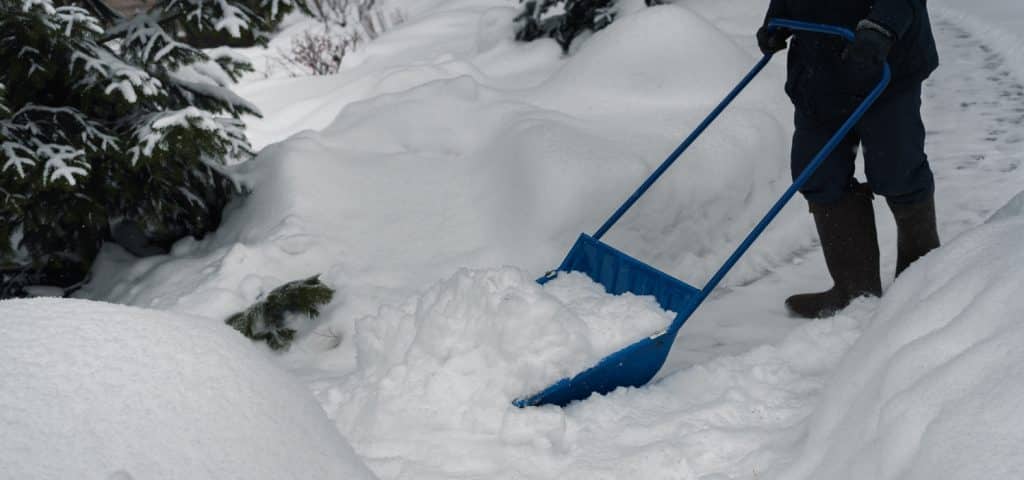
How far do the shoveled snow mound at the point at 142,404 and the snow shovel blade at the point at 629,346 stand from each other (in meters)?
1.15

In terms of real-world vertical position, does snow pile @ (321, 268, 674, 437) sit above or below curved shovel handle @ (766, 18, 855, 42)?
below

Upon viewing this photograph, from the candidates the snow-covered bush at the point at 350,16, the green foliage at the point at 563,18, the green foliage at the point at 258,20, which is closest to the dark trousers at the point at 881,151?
the green foliage at the point at 258,20

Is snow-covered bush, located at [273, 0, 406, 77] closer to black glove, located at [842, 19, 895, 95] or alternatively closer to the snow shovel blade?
the snow shovel blade

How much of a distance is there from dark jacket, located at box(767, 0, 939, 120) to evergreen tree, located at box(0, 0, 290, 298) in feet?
7.76

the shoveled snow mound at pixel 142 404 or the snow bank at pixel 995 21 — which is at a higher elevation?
the shoveled snow mound at pixel 142 404

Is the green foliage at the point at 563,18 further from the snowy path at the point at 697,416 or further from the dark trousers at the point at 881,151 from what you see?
the dark trousers at the point at 881,151

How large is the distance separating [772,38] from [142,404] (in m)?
2.73

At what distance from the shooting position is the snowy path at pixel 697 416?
2.57 meters

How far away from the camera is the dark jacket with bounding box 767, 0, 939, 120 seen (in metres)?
3.03

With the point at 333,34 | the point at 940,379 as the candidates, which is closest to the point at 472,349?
the point at 940,379

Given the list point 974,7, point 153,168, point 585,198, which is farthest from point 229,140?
point 974,7

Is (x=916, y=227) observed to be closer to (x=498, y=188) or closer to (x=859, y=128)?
(x=859, y=128)

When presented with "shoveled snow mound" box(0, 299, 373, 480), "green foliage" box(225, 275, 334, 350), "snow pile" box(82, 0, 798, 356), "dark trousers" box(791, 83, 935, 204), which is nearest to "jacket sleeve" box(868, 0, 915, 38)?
"dark trousers" box(791, 83, 935, 204)

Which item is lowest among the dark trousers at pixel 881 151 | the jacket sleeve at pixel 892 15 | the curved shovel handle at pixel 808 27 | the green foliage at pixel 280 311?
the green foliage at pixel 280 311
